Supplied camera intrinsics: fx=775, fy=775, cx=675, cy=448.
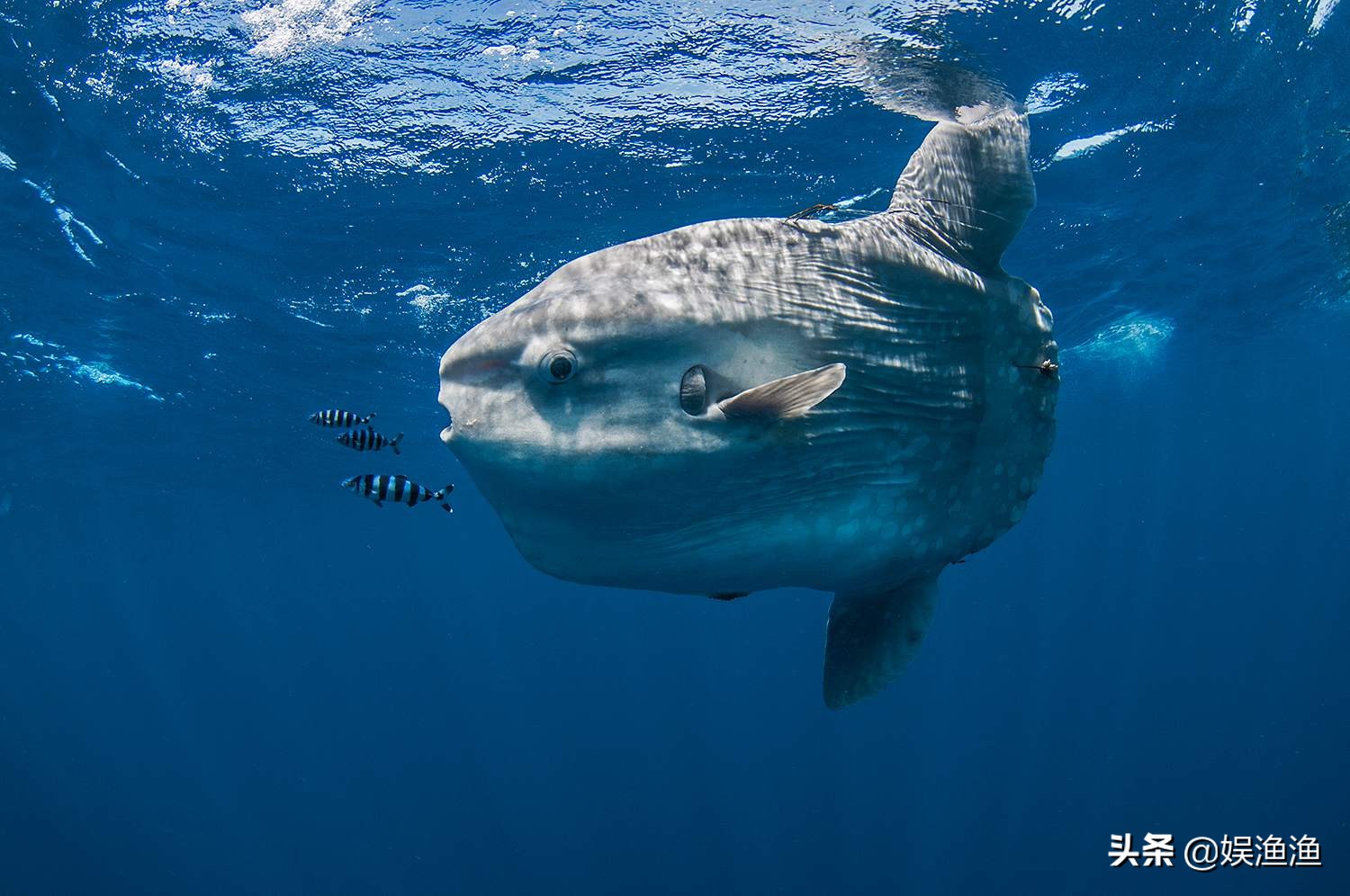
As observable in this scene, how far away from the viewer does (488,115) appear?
8.48 meters

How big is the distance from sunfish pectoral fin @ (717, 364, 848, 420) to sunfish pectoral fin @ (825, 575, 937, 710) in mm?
1295

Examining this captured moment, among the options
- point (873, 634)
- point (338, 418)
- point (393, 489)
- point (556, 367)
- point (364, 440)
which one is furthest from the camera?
point (338, 418)

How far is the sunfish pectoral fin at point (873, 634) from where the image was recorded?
284 centimetres

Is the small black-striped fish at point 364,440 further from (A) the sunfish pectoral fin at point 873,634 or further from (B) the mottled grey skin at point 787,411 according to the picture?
(B) the mottled grey skin at point 787,411

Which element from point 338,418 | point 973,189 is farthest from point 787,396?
point 338,418

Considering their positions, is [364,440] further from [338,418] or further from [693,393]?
[693,393]

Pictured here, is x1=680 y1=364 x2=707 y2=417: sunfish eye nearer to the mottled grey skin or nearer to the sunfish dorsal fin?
the mottled grey skin

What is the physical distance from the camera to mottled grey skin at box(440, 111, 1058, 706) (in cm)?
169

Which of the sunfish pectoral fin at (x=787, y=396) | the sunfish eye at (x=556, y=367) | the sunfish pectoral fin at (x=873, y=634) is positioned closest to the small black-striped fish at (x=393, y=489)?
the sunfish pectoral fin at (x=873, y=634)

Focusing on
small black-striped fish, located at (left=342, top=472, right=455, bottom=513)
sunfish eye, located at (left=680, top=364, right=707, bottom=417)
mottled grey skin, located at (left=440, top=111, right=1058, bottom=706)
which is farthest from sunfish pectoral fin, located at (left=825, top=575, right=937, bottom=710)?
small black-striped fish, located at (left=342, top=472, right=455, bottom=513)

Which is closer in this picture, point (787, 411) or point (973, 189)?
point (787, 411)

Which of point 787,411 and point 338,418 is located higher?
point 338,418

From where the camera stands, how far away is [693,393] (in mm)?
1712

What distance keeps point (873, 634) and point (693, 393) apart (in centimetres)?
160
